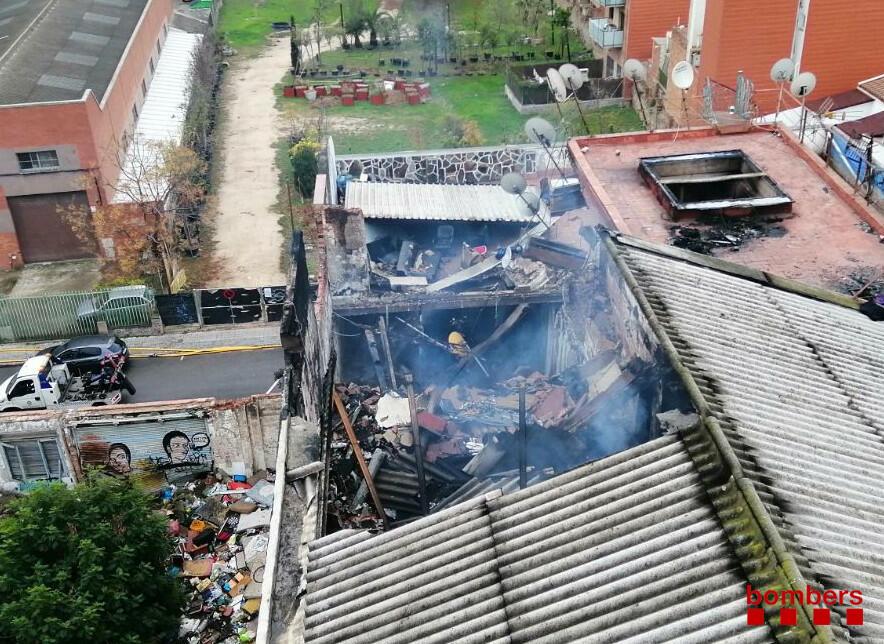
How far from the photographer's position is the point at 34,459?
65.4ft

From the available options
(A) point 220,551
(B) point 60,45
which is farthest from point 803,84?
(B) point 60,45

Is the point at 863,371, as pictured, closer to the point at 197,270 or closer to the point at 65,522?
the point at 65,522

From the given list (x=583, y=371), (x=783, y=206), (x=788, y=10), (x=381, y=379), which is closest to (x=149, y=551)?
(x=381, y=379)

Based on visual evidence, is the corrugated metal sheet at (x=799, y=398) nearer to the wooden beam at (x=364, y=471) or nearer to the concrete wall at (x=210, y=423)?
the wooden beam at (x=364, y=471)

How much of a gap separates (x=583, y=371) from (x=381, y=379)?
237 inches

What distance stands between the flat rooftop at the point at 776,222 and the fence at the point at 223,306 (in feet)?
32.3

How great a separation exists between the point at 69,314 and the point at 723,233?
19091 mm

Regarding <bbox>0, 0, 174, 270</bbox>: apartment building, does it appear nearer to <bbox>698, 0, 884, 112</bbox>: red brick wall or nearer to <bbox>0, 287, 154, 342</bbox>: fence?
<bbox>0, 287, 154, 342</bbox>: fence

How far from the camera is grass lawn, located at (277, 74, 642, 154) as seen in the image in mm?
39125

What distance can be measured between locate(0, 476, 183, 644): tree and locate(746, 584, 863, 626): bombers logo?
10.6 metres

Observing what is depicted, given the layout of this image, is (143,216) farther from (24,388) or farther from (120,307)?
(24,388)

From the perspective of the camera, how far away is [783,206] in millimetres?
18781

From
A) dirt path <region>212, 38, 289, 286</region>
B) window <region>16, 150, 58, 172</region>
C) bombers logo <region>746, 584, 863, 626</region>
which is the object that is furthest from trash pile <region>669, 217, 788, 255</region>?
window <region>16, 150, 58, 172</region>

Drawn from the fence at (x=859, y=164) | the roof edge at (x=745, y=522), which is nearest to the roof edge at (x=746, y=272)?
the roof edge at (x=745, y=522)
